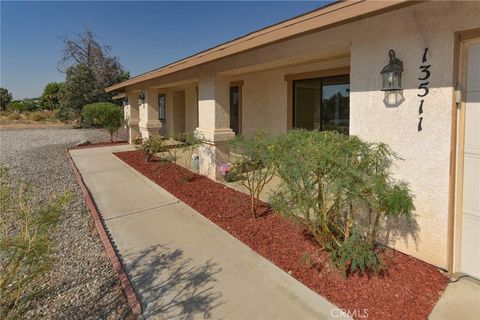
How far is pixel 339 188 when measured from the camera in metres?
3.06

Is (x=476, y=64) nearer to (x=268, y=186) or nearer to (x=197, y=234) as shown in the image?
(x=197, y=234)

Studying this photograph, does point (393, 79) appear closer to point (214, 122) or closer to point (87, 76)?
point (214, 122)

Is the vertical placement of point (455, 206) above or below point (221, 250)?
above

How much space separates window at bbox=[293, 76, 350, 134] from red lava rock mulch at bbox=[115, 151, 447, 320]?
326cm

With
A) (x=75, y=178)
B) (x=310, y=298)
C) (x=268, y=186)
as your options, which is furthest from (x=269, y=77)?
(x=310, y=298)

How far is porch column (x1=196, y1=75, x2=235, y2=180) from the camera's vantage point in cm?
689

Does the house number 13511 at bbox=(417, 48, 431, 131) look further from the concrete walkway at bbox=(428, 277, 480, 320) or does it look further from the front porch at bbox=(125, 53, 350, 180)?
the front porch at bbox=(125, 53, 350, 180)

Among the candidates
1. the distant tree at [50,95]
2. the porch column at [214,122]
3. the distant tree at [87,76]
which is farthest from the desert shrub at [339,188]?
the distant tree at [50,95]

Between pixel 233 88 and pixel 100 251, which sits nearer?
pixel 100 251

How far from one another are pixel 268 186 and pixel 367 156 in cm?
342

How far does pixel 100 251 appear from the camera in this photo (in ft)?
13.4

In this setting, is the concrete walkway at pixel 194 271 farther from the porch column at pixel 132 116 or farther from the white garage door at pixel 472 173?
the porch column at pixel 132 116

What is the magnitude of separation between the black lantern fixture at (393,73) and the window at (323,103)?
10.8ft

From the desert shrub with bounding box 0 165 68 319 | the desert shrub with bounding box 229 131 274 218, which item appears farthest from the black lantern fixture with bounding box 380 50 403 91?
the desert shrub with bounding box 0 165 68 319
